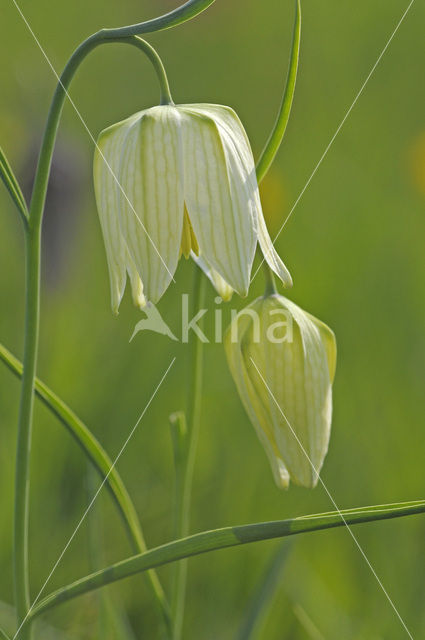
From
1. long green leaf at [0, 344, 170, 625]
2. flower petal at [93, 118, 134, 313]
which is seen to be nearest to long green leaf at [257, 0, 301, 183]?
flower petal at [93, 118, 134, 313]

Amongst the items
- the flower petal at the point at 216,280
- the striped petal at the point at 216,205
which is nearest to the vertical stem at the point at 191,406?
the flower petal at the point at 216,280

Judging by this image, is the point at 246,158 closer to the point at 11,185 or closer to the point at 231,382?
the point at 11,185

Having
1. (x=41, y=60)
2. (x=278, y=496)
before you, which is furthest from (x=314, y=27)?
(x=278, y=496)

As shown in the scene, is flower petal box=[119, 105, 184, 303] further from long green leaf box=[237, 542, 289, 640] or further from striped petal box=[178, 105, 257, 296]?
long green leaf box=[237, 542, 289, 640]

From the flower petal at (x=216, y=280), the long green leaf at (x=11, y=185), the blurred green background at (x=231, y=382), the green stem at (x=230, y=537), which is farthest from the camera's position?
the blurred green background at (x=231, y=382)

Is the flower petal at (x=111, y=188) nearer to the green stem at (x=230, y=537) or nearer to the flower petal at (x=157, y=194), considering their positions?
the flower petal at (x=157, y=194)

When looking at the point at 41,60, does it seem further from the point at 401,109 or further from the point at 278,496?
the point at 278,496
